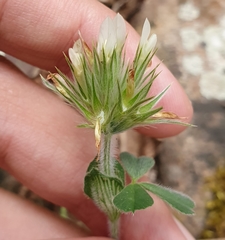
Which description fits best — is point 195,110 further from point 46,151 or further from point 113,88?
point 113,88

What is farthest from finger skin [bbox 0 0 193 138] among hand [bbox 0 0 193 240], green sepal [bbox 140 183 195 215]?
green sepal [bbox 140 183 195 215]

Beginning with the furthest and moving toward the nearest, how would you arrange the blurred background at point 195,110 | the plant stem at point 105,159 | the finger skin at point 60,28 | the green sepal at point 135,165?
the blurred background at point 195,110 < the finger skin at point 60,28 < the green sepal at point 135,165 < the plant stem at point 105,159

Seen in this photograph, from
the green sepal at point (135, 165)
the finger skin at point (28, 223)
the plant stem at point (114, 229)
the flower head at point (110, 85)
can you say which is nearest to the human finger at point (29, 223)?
the finger skin at point (28, 223)

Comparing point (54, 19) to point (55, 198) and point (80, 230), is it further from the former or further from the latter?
point (80, 230)

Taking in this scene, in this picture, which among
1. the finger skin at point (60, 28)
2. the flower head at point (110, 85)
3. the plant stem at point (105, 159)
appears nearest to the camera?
the flower head at point (110, 85)

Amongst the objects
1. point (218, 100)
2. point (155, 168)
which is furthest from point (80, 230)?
point (218, 100)

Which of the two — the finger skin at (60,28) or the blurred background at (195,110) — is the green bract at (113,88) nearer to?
the finger skin at (60,28)

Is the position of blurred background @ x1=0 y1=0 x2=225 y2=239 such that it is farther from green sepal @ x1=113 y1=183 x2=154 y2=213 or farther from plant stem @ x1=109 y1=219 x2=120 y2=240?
green sepal @ x1=113 y1=183 x2=154 y2=213
